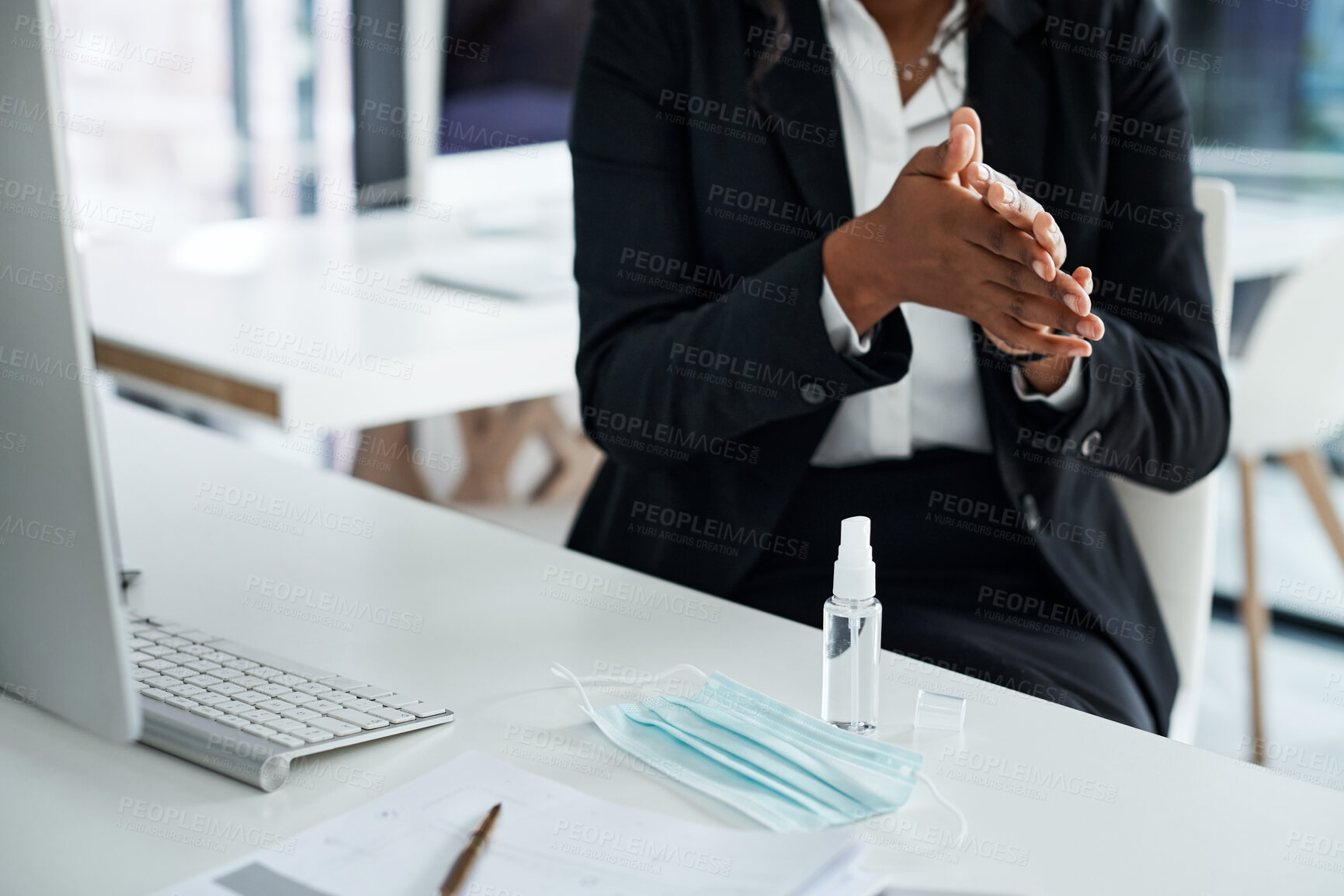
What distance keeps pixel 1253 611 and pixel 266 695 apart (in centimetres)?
187

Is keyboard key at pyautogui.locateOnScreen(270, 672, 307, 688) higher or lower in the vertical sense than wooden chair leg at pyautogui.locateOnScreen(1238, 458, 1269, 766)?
higher

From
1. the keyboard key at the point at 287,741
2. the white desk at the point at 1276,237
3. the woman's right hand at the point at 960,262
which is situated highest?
the woman's right hand at the point at 960,262

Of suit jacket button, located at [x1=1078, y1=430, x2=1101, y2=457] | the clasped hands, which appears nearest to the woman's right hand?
the clasped hands

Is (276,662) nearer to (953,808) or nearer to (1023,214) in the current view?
(953,808)

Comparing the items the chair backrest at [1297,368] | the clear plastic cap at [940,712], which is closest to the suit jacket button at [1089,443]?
the clear plastic cap at [940,712]

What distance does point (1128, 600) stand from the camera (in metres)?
1.16

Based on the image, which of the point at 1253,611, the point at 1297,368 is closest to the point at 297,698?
the point at 1297,368

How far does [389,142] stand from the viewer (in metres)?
3.18

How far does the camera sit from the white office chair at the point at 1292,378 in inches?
77.4

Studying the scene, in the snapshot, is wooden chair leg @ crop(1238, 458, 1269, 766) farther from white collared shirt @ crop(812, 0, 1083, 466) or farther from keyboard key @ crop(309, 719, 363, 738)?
keyboard key @ crop(309, 719, 363, 738)

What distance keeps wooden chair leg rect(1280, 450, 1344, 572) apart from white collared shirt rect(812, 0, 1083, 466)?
4.32 feet

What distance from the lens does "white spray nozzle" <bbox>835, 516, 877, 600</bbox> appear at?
0.71m

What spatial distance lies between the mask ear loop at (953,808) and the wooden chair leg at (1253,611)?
1580 millimetres

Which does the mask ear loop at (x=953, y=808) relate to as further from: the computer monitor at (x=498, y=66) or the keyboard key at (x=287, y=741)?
the computer monitor at (x=498, y=66)
